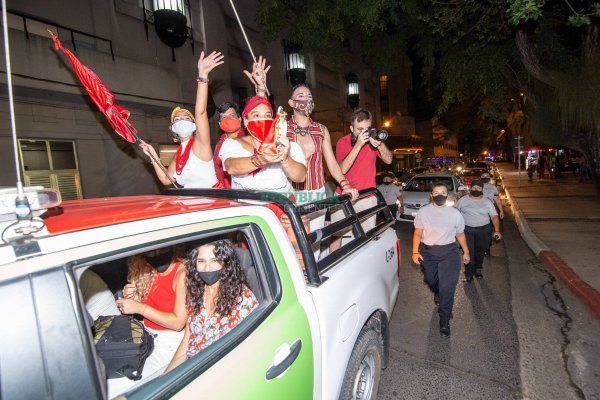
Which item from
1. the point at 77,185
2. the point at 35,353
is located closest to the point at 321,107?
the point at 77,185

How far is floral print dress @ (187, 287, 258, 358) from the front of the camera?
181 cm

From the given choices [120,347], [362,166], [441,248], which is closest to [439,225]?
[441,248]

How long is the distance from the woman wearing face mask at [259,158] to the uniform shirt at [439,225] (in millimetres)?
2083

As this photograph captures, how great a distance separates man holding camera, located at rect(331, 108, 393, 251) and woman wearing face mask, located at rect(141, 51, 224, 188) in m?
1.44

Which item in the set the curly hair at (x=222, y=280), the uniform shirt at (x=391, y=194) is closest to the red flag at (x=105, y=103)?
the curly hair at (x=222, y=280)

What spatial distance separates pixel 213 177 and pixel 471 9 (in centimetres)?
862

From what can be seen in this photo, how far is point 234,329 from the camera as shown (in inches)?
61.9

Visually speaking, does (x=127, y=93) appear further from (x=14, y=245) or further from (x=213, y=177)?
(x=14, y=245)

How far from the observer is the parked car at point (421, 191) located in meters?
9.78

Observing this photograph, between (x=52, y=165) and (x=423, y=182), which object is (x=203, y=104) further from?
(x=423, y=182)

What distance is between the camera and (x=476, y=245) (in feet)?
18.8

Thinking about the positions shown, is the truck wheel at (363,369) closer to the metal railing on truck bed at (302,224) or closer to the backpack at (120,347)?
the metal railing on truck bed at (302,224)

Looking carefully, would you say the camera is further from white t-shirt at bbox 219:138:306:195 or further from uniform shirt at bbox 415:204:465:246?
uniform shirt at bbox 415:204:465:246

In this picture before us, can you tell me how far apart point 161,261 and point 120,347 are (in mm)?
1018
